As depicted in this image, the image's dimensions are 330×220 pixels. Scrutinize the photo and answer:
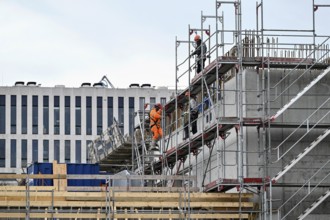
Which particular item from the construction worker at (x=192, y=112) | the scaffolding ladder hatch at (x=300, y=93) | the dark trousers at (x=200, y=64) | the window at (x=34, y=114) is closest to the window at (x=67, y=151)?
the window at (x=34, y=114)

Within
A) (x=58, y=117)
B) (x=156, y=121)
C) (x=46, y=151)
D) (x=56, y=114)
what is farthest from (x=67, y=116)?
(x=156, y=121)

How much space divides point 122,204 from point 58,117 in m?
65.7

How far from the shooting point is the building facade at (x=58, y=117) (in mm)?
106125

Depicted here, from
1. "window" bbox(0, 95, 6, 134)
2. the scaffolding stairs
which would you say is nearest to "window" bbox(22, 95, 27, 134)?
"window" bbox(0, 95, 6, 134)

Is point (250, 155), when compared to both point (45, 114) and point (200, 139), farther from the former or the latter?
point (45, 114)

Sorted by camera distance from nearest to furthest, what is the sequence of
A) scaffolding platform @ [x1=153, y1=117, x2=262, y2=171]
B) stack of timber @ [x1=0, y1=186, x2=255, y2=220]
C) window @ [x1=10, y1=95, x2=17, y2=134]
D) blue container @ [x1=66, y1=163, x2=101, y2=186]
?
stack of timber @ [x1=0, y1=186, x2=255, y2=220] < scaffolding platform @ [x1=153, y1=117, x2=262, y2=171] < blue container @ [x1=66, y1=163, x2=101, y2=186] < window @ [x1=10, y1=95, x2=17, y2=134]

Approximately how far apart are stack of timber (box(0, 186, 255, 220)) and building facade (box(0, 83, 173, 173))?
63.1 m

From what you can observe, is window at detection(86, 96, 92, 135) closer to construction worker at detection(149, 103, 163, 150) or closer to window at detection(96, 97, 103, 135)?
window at detection(96, 97, 103, 135)

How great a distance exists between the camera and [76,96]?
107 metres

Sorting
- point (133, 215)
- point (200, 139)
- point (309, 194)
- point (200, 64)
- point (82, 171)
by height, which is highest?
point (200, 64)

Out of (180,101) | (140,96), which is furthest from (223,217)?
(140,96)

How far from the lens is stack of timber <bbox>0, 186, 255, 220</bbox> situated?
135 feet

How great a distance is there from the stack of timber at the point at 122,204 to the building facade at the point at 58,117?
6314 cm

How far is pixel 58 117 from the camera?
10719 centimetres
